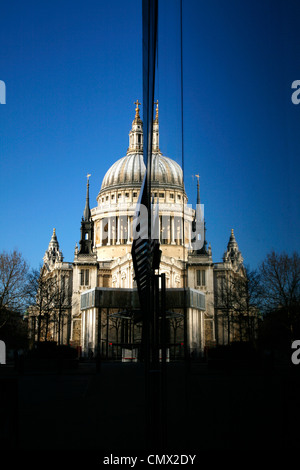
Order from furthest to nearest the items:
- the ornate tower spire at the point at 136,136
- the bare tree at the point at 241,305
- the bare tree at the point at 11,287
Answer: the ornate tower spire at the point at 136,136 < the bare tree at the point at 11,287 < the bare tree at the point at 241,305

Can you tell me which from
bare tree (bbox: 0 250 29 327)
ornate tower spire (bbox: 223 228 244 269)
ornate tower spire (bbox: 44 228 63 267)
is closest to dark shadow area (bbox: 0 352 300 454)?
ornate tower spire (bbox: 223 228 244 269)

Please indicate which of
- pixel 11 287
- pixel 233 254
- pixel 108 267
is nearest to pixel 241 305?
pixel 233 254

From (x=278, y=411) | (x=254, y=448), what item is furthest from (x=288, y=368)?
(x=254, y=448)

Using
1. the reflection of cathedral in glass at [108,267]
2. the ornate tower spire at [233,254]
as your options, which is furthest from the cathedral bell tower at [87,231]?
the ornate tower spire at [233,254]

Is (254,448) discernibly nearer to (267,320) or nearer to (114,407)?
(267,320)

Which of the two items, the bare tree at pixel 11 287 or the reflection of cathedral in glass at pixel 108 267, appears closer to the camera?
the bare tree at pixel 11 287

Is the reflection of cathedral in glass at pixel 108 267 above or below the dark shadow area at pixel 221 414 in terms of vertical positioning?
above

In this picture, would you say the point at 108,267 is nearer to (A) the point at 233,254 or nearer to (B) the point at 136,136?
(B) the point at 136,136

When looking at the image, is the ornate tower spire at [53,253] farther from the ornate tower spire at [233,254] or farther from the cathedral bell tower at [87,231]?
the ornate tower spire at [233,254]

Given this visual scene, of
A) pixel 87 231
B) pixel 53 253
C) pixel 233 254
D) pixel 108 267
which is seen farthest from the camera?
pixel 53 253

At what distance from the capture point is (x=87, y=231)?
106m

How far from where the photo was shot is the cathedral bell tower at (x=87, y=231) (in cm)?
10071

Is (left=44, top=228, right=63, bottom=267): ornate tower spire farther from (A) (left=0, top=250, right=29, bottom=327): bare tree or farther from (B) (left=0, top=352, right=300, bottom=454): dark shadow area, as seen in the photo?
(B) (left=0, top=352, right=300, bottom=454): dark shadow area

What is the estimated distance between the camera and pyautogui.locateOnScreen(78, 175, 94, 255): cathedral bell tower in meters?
101
